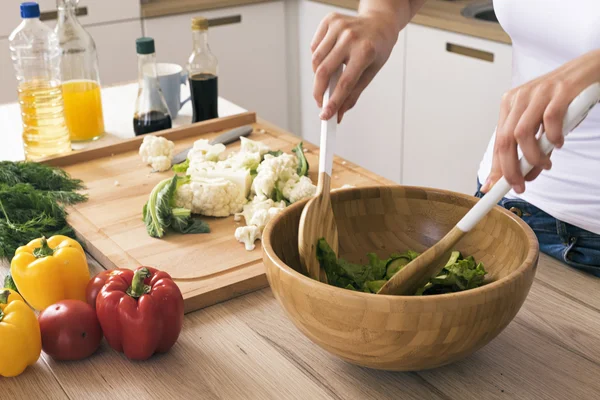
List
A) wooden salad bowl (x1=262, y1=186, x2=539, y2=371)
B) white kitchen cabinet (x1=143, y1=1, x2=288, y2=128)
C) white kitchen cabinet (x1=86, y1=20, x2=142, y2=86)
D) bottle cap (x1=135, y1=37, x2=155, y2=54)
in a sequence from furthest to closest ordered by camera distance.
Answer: white kitchen cabinet (x1=143, y1=1, x2=288, y2=128), white kitchen cabinet (x1=86, y1=20, x2=142, y2=86), bottle cap (x1=135, y1=37, x2=155, y2=54), wooden salad bowl (x1=262, y1=186, x2=539, y2=371)

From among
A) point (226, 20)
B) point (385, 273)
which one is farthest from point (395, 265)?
point (226, 20)

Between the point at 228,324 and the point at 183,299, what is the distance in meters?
0.07

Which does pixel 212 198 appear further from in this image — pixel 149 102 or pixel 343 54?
pixel 149 102

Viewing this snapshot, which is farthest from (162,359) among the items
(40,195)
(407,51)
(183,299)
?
(407,51)

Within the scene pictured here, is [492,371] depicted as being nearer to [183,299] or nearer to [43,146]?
[183,299]

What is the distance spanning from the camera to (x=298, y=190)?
1304 mm

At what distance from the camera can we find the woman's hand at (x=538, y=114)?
0.76 metres

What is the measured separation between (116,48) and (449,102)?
140cm

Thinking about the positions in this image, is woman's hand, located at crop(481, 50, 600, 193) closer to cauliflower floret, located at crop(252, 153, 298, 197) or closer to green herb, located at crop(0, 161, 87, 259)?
cauliflower floret, located at crop(252, 153, 298, 197)

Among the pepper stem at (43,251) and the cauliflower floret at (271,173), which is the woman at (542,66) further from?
the pepper stem at (43,251)

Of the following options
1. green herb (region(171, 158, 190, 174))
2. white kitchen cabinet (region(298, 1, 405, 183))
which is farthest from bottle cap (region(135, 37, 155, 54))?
white kitchen cabinet (region(298, 1, 405, 183))

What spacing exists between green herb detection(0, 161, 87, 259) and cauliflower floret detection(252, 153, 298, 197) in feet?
1.09

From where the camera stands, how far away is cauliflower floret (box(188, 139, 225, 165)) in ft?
4.69

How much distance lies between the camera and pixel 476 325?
30.3 inches
